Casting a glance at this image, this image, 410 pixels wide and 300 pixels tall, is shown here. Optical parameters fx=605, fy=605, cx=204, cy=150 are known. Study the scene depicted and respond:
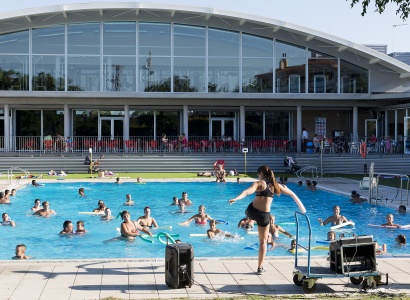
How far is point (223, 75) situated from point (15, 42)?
39.4 ft

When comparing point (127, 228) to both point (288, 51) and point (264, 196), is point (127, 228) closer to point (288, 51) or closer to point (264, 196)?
point (264, 196)

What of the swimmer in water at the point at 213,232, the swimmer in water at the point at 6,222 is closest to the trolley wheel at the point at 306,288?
the swimmer in water at the point at 213,232

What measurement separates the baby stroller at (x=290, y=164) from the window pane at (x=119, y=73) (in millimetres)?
9660

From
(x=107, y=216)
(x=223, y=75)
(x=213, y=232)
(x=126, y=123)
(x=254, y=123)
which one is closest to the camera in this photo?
(x=213, y=232)

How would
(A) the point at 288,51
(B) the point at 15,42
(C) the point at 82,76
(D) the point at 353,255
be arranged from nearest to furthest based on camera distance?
(D) the point at 353,255 → (B) the point at 15,42 → (C) the point at 82,76 → (A) the point at 288,51

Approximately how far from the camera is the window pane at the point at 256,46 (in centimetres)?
3603

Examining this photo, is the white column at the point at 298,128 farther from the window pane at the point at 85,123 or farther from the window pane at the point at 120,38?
the window pane at the point at 85,123

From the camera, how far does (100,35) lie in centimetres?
3481

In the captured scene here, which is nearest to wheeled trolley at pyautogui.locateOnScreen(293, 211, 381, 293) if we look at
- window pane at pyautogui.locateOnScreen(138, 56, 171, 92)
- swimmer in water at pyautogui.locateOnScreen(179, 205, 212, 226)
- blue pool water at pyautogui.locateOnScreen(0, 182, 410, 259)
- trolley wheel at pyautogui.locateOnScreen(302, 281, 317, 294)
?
trolley wheel at pyautogui.locateOnScreen(302, 281, 317, 294)

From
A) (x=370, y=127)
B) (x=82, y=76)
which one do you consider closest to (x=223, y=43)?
(x=82, y=76)

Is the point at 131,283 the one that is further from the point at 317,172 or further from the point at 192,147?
the point at 192,147

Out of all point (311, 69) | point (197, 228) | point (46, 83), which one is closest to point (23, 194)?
point (197, 228)

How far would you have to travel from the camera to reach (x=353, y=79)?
3688 cm

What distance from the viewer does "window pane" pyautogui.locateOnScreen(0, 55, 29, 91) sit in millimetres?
33938
